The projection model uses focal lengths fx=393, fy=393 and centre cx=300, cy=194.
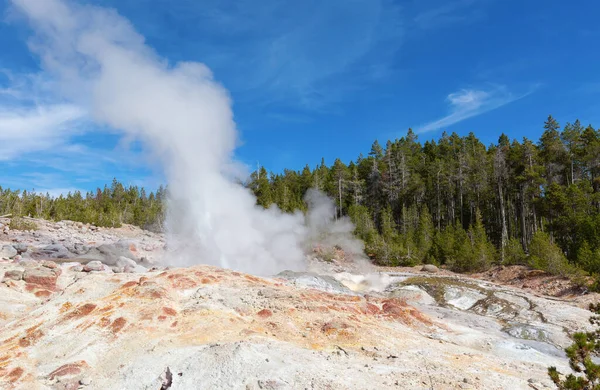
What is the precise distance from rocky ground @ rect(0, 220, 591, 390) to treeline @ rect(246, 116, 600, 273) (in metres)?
19.2

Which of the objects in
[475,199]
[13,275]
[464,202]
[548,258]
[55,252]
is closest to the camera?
[13,275]

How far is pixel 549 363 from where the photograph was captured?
9.83 metres

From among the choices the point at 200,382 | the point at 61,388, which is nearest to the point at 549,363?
the point at 200,382

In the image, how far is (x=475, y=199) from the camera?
53.3 m

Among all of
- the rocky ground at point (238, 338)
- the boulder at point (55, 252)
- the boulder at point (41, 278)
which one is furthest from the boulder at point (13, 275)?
the boulder at point (55, 252)

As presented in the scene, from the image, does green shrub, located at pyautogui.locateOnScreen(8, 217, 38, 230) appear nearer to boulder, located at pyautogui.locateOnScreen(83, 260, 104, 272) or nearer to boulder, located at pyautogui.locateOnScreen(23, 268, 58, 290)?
boulder, located at pyautogui.locateOnScreen(83, 260, 104, 272)

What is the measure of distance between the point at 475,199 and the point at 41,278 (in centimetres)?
5145

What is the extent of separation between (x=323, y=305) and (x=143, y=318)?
5.11 meters

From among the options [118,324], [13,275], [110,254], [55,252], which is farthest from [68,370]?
[55,252]

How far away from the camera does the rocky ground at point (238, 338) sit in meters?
7.26

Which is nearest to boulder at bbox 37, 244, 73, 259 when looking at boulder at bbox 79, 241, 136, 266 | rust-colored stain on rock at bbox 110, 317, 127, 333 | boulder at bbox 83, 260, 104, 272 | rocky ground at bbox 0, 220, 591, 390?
boulder at bbox 79, 241, 136, 266

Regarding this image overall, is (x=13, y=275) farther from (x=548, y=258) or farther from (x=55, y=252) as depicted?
(x=548, y=258)

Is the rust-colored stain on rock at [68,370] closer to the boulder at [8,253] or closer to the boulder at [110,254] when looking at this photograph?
the boulder at [110,254]

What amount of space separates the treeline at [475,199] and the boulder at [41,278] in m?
28.8
